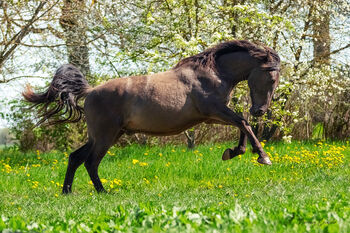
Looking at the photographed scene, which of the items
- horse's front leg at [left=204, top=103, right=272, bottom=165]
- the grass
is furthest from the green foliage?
horse's front leg at [left=204, top=103, right=272, bottom=165]

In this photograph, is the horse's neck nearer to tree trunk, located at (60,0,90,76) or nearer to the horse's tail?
the horse's tail

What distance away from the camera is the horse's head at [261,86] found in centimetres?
711

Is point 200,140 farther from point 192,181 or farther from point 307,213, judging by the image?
point 307,213

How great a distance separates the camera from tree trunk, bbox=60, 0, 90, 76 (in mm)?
12242

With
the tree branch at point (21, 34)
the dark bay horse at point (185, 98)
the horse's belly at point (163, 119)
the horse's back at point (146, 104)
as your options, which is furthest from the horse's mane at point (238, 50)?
the tree branch at point (21, 34)

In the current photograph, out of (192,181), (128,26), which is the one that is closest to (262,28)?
(128,26)

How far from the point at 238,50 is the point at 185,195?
2.29 meters

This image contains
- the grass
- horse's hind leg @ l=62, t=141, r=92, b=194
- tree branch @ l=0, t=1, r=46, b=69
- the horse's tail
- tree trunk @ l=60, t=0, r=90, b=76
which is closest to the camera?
the grass

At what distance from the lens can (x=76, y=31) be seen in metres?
13.6

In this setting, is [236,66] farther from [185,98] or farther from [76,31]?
[76,31]

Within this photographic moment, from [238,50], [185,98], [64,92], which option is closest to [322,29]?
[238,50]

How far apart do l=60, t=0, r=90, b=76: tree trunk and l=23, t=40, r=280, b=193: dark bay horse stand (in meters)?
4.57

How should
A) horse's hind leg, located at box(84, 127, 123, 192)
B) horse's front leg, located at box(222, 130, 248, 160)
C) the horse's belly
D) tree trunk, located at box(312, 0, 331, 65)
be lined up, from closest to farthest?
horse's front leg, located at box(222, 130, 248, 160)
the horse's belly
horse's hind leg, located at box(84, 127, 123, 192)
tree trunk, located at box(312, 0, 331, 65)

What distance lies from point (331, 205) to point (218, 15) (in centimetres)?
874
